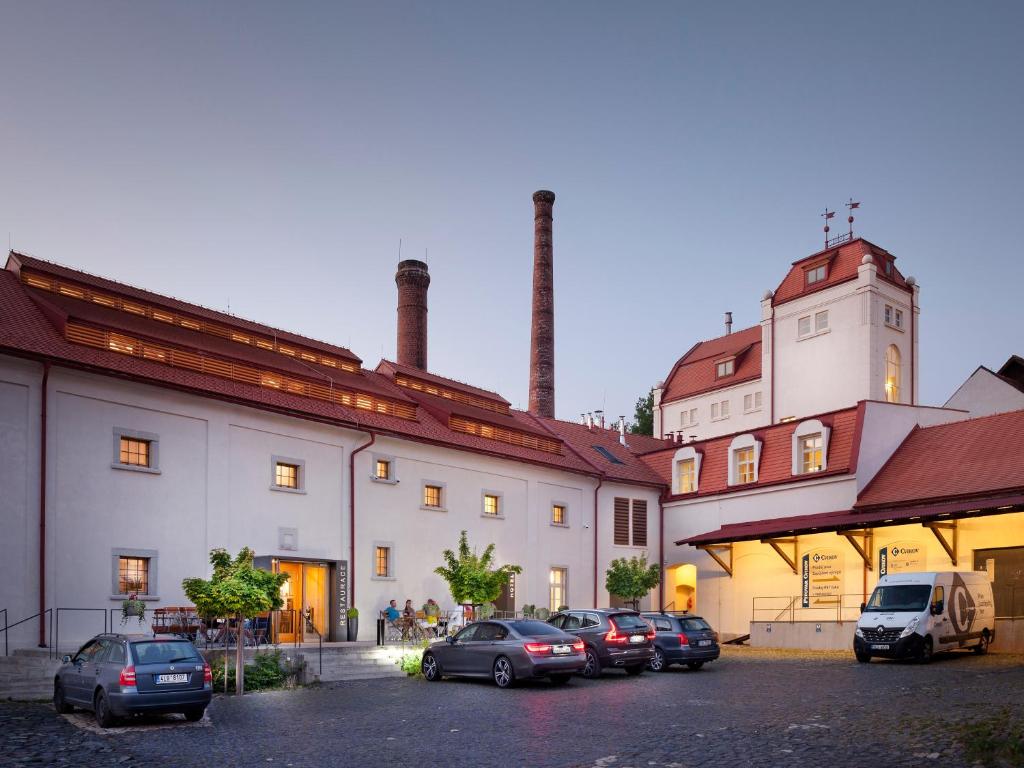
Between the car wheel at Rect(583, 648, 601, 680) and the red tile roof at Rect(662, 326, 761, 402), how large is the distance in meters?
38.6

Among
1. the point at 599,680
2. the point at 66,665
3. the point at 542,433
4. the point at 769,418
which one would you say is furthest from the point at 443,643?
the point at 769,418

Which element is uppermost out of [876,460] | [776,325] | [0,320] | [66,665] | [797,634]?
[776,325]

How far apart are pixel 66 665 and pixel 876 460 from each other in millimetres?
28100

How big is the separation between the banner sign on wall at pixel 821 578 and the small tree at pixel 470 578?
38.2 ft

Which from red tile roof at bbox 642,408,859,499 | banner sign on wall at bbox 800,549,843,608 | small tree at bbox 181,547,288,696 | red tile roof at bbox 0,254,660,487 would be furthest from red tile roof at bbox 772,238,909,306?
small tree at bbox 181,547,288,696

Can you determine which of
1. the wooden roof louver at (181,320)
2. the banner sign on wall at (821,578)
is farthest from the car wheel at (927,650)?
the wooden roof louver at (181,320)

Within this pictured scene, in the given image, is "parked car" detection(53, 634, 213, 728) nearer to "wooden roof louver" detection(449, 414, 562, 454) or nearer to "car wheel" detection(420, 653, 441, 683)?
"car wheel" detection(420, 653, 441, 683)

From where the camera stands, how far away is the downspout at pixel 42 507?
74.6ft

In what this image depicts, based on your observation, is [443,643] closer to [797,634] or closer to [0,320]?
[0,320]

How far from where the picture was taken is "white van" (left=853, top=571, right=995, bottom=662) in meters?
26.3

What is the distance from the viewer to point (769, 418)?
5544 centimetres

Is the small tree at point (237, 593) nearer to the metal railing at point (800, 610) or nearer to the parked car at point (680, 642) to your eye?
the parked car at point (680, 642)

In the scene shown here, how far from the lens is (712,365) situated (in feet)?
213

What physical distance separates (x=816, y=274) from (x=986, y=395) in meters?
10.6
